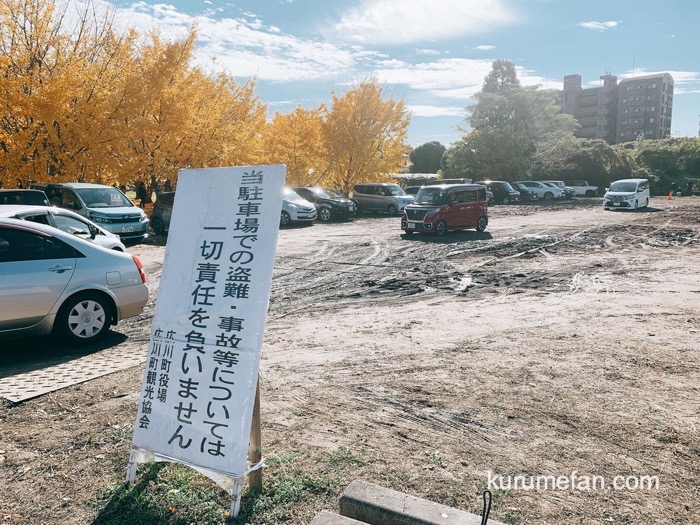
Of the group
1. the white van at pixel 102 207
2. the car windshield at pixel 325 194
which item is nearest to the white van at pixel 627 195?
the car windshield at pixel 325 194

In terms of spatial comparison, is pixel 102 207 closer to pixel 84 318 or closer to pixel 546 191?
pixel 84 318

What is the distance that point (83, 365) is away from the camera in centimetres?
588

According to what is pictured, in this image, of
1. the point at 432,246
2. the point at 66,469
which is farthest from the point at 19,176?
the point at 66,469

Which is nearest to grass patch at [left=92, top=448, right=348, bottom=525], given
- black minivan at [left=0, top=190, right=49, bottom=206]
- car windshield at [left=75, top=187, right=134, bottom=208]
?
black minivan at [left=0, top=190, right=49, bottom=206]

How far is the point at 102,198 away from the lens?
53.4ft

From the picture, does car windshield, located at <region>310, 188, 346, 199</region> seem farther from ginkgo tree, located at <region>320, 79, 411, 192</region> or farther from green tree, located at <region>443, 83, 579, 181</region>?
green tree, located at <region>443, 83, 579, 181</region>

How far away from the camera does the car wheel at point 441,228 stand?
18.4m

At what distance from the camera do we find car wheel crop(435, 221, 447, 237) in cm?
1841

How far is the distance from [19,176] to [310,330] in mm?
15049

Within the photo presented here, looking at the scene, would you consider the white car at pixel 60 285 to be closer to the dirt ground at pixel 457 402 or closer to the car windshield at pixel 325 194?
the dirt ground at pixel 457 402

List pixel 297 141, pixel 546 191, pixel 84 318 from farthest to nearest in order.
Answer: pixel 546 191, pixel 297 141, pixel 84 318

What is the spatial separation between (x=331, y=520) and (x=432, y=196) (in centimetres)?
1663

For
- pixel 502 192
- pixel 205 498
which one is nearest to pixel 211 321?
pixel 205 498

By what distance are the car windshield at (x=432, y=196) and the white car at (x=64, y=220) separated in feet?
36.3
